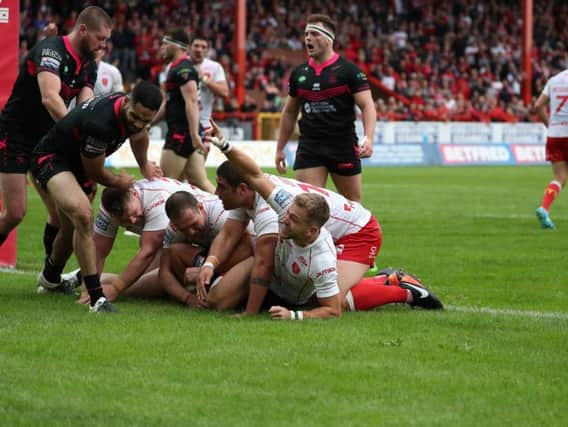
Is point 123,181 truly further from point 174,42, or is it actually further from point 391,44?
point 391,44

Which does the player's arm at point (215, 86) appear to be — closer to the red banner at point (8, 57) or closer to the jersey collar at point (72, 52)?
the red banner at point (8, 57)

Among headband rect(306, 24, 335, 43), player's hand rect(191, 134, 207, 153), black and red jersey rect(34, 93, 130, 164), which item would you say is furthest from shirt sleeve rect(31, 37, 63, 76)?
player's hand rect(191, 134, 207, 153)

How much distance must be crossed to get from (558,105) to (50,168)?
339 inches

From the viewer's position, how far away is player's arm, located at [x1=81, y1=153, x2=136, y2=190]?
7727mm

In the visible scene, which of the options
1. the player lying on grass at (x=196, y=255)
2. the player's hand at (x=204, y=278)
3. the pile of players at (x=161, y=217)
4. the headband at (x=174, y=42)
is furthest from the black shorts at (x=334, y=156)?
the player's hand at (x=204, y=278)

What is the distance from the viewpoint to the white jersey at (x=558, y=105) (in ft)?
47.9

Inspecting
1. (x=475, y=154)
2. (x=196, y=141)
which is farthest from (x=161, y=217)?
(x=475, y=154)

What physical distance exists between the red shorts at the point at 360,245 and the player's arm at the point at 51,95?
2.20 metres

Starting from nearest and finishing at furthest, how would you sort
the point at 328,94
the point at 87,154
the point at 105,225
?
1. the point at 87,154
2. the point at 105,225
3. the point at 328,94

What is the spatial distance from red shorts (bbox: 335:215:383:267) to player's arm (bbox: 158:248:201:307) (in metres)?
1.09

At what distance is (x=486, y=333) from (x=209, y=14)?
35107mm

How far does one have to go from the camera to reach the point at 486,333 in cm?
687

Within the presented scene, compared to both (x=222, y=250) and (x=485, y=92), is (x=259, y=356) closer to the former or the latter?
(x=222, y=250)

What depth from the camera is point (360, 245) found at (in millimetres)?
8094
